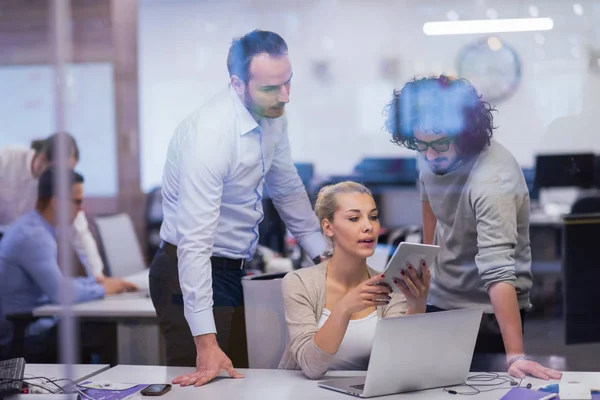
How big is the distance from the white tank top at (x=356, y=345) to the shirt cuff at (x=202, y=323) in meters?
0.39

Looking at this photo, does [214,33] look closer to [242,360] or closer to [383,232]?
[242,360]

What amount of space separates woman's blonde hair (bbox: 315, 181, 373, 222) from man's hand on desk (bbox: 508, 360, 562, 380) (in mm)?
759

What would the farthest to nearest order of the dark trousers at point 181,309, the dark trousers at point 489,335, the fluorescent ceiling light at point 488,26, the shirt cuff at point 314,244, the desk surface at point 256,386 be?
the fluorescent ceiling light at point 488,26, the shirt cuff at point 314,244, the dark trousers at point 181,309, the dark trousers at point 489,335, the desk surface at point 256,386

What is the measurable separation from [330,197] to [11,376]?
1.21m

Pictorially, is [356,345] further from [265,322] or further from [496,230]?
[496,230]

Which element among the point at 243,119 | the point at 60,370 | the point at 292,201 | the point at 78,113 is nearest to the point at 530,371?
the point at 292,201

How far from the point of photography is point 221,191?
2664 mm

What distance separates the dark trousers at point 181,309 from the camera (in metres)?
2.78

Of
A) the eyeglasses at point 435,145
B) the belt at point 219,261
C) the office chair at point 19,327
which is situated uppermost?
the eyeglasses at point 435,145

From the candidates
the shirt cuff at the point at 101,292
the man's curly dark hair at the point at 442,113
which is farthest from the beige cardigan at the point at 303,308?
the shirt cuff at the point at 101,292

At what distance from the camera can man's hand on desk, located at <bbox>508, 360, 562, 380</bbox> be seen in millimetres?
2160

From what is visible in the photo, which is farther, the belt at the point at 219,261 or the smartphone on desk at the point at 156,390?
the belt at the point at 219,261

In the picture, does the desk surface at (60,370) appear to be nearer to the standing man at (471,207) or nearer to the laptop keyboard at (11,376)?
the laptop keyboard at (11,376)

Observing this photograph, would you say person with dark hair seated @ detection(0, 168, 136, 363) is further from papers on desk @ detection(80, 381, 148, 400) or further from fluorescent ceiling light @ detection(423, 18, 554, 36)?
fluorescent ceiling light @ detection(423, 18, 554, 36)
